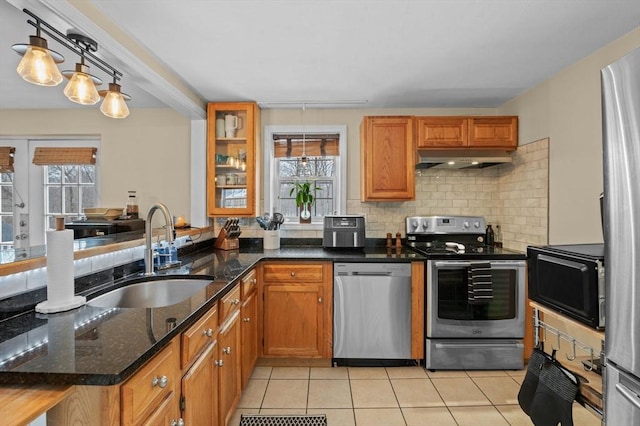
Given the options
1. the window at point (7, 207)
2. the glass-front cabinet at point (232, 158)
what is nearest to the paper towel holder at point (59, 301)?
the glass-front cabinet at point (232, 158)

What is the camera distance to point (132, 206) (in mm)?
3568

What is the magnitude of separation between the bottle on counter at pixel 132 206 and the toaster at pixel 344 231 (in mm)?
2040

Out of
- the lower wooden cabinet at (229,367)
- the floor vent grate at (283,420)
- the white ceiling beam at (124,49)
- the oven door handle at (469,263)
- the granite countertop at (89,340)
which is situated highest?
the white ceiling beam at (124,49)

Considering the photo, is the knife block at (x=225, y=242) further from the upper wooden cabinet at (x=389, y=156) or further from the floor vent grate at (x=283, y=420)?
the floor vent grate at (x=283, y=420)

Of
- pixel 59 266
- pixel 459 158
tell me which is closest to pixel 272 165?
pixel 459 158

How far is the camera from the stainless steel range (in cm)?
272

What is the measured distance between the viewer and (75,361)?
0.92 m

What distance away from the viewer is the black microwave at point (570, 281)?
132 centimetres

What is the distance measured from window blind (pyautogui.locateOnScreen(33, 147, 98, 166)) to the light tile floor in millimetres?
2936

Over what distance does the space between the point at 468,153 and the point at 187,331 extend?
2860 mm

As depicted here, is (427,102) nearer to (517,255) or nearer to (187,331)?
(517,255)

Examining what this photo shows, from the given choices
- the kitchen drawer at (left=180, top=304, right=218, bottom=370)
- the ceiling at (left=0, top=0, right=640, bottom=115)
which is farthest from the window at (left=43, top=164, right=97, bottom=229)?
the kitchen drawer at (left=180, top=304, right=218, bottom=370)

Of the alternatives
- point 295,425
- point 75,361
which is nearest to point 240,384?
point 295,425

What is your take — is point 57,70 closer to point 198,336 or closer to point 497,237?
point 198,336
